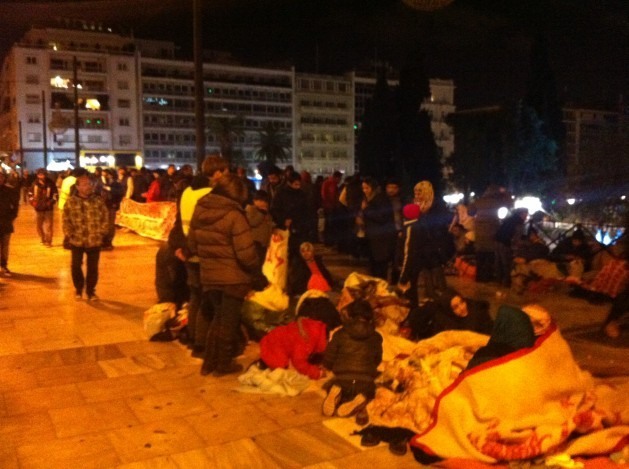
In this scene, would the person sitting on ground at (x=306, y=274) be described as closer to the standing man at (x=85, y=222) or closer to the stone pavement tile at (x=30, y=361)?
the standing man at (x=85, y=222)

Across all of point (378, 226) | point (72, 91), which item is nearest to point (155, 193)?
point (378, 226)

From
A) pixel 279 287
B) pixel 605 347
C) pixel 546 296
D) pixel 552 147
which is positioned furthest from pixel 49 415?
pixel 552 147

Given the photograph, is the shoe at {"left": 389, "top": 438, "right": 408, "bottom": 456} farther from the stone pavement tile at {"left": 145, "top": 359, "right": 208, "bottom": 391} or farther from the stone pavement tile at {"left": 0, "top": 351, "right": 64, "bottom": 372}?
the stone pavement tile at {"left": 0, "top": 351, "right": 64, "bottom": 372}

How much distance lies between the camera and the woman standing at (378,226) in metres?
9.63

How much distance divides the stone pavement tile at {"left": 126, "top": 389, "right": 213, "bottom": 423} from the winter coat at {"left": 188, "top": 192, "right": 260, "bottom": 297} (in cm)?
93

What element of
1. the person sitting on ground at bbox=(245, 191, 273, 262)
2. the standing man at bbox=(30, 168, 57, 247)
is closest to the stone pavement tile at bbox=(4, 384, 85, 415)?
the person sitting on ground at bbox=(245, 191, 273, 262)

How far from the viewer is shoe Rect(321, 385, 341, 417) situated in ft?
16.7

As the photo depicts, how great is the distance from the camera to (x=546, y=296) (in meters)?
9.76

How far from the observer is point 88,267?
931 centimetres

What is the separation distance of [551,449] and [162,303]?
4.52m

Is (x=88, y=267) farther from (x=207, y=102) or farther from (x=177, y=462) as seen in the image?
(x=207, y=102)

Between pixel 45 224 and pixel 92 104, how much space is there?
6983cm

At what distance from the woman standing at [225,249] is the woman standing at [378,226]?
3.92m

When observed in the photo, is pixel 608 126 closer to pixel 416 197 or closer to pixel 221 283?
pixel 416 197
